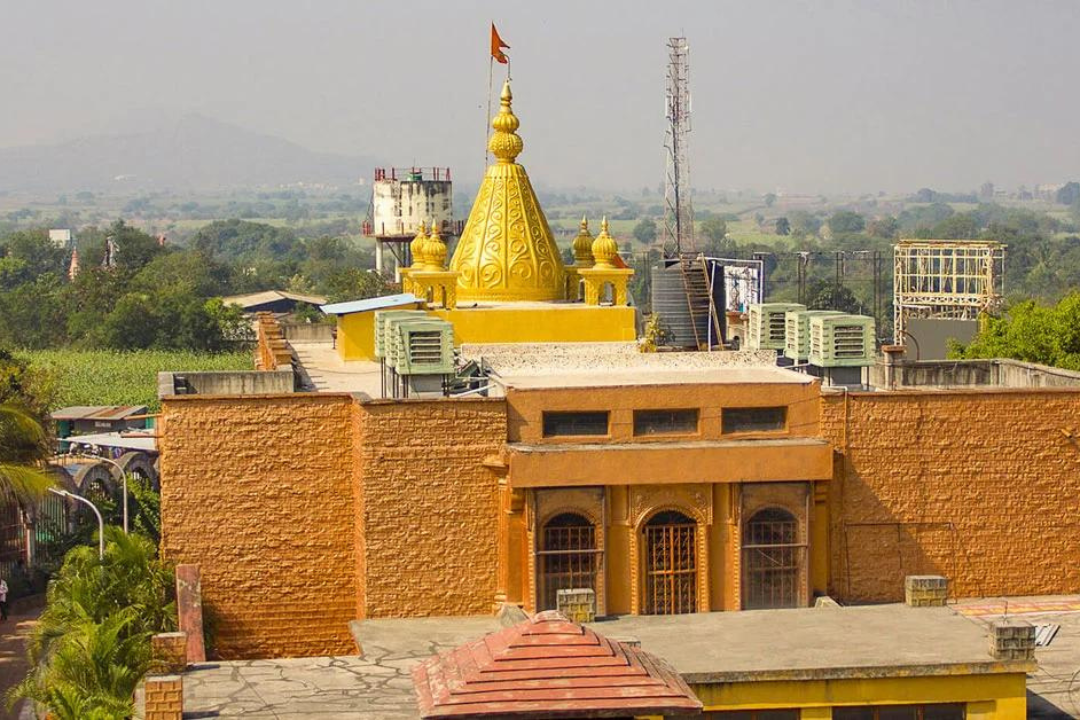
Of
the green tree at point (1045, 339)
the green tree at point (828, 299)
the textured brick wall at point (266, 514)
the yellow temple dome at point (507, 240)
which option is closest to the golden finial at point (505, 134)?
the yellow temple dome at point (507, 240)

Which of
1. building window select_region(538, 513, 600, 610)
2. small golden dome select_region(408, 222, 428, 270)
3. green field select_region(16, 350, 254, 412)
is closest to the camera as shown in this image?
building window select_region(538, 513, 600, 610)

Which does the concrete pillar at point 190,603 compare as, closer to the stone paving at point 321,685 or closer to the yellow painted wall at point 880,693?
the stone paving at point 321,685

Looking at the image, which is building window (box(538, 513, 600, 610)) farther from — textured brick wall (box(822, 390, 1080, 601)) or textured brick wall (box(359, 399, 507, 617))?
textured brick wall (box(822, 390, 1080, 601))

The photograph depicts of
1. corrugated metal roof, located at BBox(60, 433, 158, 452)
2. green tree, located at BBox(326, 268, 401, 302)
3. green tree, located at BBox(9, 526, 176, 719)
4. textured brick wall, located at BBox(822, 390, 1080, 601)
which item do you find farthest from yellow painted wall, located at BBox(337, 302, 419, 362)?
green tree, located at BBox(326, 268, 401, 302)

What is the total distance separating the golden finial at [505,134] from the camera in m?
33.4

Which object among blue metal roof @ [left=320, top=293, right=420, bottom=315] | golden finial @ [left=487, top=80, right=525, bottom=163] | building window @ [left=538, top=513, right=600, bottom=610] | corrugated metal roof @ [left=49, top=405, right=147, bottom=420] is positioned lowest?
corrugated metal roof @ [left=49, top=405, right=147, bottom=420]

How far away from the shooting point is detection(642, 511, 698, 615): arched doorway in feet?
85.3

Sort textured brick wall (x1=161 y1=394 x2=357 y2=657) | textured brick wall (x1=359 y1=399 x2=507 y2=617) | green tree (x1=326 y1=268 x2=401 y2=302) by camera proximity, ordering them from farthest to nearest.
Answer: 1. green tree (x1=326 y1=268 x2=401 y2=302)
2. textured brick wall (x1=161 y1=394 x2=357 y2=657)
3. textured brick wall (x1=359 y1=399 x2=507 y2=617)

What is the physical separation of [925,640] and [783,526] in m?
4.20

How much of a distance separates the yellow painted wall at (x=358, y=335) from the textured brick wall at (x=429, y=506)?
298 inches

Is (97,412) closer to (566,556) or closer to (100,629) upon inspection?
(566,556)

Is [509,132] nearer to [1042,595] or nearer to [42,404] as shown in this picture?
[1042,595]

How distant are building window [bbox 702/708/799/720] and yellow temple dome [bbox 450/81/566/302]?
1347cm

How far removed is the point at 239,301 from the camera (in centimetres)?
13262
